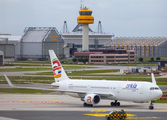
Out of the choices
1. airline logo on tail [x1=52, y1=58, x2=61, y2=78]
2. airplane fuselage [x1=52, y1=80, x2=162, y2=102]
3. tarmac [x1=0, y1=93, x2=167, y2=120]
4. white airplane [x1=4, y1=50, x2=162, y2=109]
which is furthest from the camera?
airline logo on tail [x1=52, y1=58, x2=61, y2=78]

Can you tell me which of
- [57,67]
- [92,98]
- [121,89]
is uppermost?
[57,67]

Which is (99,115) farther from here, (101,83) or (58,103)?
(58,103)

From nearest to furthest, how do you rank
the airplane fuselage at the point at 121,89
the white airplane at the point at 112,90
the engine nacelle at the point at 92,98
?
1. the airplane fuselage at the point at 121,89
2. the white airplane at the point at 112,90
3. the engine nacelle at the point at 92,98

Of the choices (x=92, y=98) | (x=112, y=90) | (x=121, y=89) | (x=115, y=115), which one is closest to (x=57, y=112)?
(x=92, y=98)

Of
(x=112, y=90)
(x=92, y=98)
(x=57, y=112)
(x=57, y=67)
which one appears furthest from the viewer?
(x=57, y=67)

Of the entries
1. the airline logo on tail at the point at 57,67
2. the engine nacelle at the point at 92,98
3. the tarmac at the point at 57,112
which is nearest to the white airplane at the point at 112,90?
the engine nacelle at the point at 92,98

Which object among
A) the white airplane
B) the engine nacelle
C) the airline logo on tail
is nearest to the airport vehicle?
the white airplane

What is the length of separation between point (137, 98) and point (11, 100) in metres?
22.9

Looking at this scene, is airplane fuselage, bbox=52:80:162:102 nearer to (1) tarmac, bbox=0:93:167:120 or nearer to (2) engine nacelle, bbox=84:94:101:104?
(2) engine nacelle, bbox=84:94:101:104

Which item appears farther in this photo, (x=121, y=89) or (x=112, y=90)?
(x=112, y=90)

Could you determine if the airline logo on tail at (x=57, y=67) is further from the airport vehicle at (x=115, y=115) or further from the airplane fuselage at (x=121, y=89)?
the airport vehicle at (x=115, y=115)

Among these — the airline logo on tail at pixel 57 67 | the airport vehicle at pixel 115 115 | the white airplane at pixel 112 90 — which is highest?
the airline logo on tail at pixel 57 67

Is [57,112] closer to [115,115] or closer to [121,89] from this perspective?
[115,115]

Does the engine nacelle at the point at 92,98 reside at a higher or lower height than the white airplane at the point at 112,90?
lower
